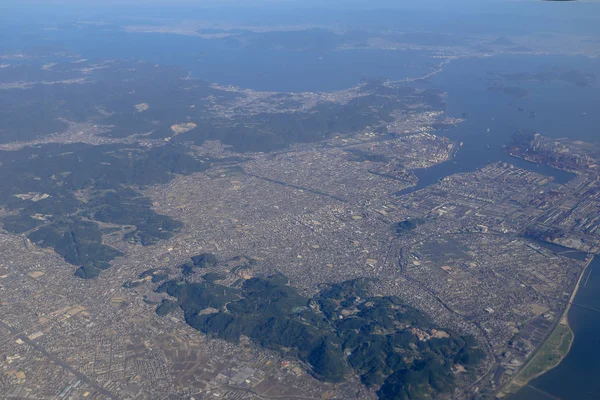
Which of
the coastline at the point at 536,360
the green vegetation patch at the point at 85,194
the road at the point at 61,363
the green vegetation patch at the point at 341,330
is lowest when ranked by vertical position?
the green vegetation patch at the point at 85,194

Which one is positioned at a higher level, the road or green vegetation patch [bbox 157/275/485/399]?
green vegetation patch [bbox 157/275/485/399]

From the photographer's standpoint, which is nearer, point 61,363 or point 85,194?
point 61,363

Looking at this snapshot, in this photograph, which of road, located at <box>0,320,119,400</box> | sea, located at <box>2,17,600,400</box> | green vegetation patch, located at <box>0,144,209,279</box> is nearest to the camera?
road, located at <box>0,320,119,400</box>

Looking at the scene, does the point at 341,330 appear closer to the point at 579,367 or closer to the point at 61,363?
the point at 579,367

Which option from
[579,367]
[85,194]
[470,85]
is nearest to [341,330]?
[579,367]

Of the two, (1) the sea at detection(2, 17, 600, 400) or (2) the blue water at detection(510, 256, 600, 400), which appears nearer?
(2) the blue water at detection(510, 256, 600, 400)

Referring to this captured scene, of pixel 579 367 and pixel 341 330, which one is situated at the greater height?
pixel 579 367

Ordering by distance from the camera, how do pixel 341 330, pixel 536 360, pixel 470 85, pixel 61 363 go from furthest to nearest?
pixel 470 85 < pixel 341 330 < pixel 61 363 < pixel 536 360

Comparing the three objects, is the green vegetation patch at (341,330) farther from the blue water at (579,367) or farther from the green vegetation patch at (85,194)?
the green vegetation patch at (85,194)

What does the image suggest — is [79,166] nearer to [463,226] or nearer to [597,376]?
[463,226]

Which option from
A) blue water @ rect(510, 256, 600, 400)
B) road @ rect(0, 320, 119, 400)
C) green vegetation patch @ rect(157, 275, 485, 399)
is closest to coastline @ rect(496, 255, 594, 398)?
blue water @ rect(510, 256, 600, 400)

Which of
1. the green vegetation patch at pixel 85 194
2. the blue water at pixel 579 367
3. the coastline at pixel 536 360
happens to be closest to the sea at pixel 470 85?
the blue water at pixel 579 367

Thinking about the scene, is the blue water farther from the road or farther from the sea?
the road
